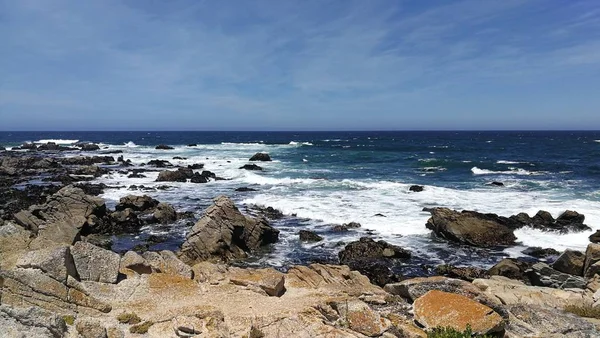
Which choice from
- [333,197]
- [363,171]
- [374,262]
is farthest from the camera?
[363,171]

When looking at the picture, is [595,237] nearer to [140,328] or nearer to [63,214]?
[140,328]

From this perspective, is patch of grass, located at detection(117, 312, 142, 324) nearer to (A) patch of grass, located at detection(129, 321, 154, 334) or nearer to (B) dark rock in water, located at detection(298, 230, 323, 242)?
(A) patch of grass, located at detection(129, 321, 154, 334)

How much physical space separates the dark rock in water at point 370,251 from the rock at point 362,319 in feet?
31.4

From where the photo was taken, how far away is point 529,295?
41.4 feet

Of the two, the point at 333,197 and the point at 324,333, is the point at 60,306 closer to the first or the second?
the point at 324,333

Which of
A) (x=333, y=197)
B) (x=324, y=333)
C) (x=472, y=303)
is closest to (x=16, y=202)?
(x=333, y=197)

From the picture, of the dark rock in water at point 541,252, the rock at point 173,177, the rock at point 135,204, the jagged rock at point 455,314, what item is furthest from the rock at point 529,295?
the rock at point 173,177

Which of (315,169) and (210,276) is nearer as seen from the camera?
(210,276)

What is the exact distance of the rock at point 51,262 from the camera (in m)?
10.5

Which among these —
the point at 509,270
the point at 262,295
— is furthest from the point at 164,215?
the point at 509,270

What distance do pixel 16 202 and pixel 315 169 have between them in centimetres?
3377

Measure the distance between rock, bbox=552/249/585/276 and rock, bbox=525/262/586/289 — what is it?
4.93 feet

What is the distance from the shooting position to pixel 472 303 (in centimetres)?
977

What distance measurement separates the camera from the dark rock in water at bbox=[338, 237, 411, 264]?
20375 millimetres
